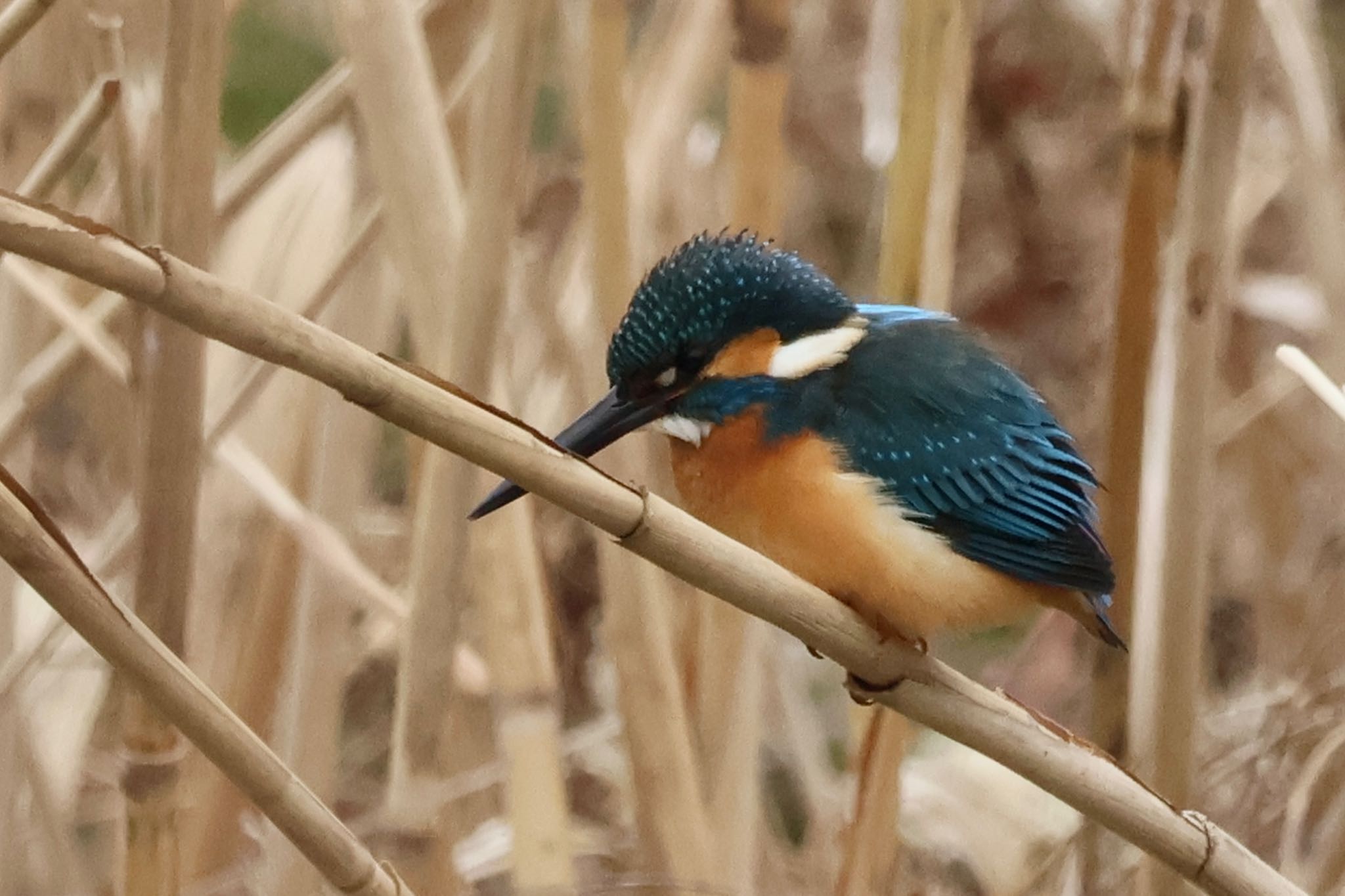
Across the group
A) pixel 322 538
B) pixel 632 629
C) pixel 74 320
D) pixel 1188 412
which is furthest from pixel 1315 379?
pixel 74 320

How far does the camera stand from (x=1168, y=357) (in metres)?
0.77

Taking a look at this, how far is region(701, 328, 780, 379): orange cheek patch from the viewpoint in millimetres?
721

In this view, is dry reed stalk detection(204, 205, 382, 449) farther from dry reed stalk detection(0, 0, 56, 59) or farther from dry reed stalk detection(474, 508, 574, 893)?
dry reed stalk detection(0, 0, 56, 59)

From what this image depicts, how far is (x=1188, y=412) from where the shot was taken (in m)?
0.76

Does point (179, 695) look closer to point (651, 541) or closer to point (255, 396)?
point (651, 541)

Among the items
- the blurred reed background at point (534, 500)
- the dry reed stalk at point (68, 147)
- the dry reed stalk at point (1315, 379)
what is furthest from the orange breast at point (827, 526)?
the dry reed stalk at point (68, 147)

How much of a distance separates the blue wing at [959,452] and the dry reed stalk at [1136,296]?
0.12ft

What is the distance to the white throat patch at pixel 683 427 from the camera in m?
0.72

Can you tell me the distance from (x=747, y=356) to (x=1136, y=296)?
25 cm

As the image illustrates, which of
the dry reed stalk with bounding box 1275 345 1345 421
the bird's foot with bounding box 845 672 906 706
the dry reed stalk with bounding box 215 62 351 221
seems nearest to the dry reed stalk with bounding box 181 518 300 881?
the dry reed stalk with bounding box 215 62 351 221

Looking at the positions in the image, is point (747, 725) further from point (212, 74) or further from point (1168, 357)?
point (212, 74)

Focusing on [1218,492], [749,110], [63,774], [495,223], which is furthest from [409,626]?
[1218,492]

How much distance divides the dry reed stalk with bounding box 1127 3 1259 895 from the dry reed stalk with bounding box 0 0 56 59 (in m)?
0.58

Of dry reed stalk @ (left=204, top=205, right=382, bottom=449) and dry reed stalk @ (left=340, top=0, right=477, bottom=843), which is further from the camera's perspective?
dry reed stalk @ (left=204, top=205, right=382, bottom=449)
